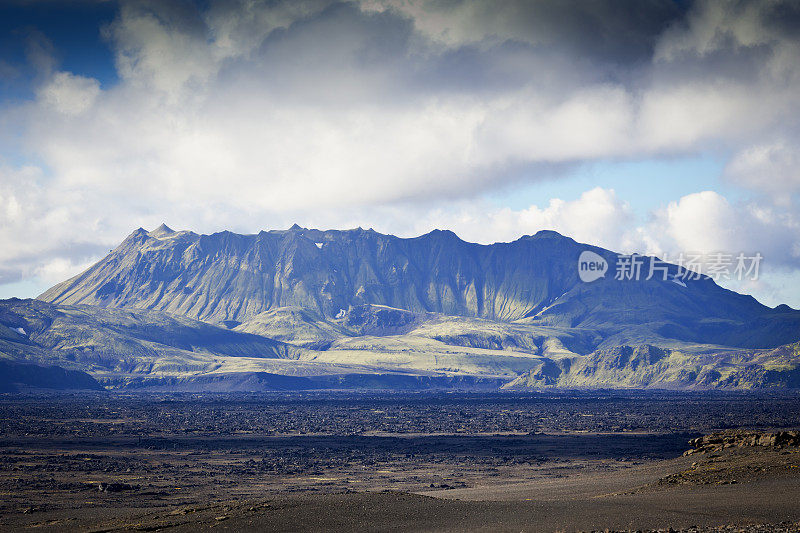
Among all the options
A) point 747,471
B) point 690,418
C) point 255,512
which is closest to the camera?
point 255,512

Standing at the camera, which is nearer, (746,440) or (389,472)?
(746,440)

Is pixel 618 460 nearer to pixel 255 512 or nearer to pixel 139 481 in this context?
pixel 139 481

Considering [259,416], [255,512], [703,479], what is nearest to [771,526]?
[703,479]

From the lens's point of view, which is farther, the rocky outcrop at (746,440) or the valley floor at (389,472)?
the rocky outcrop at (746,440)

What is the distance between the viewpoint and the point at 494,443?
105000 mm

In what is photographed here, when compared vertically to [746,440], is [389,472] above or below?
below

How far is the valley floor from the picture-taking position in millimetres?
40531

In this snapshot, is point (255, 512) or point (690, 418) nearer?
point (255, 512)

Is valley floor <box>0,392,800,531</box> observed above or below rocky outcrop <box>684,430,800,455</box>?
below

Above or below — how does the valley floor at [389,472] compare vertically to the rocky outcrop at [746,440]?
below

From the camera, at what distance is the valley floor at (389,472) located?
40.5 metres

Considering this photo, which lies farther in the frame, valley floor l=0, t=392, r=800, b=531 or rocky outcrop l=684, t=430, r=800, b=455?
rocky outcrop l=684, t=430, r=800, b=455

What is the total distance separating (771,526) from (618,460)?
51.7 metres

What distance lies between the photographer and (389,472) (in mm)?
76438
